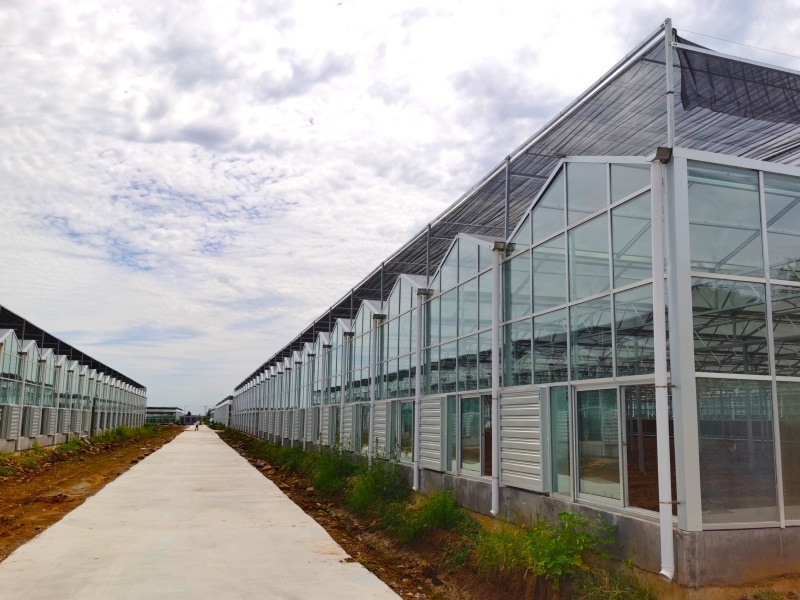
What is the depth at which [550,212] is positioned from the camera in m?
11.6

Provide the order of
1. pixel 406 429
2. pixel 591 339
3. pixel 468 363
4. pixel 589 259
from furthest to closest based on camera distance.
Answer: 1. pixel 406 429
2. pixel 468 363
3. pixel 589 259
4. pixel 591 339

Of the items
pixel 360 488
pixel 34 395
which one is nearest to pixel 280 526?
pixel 360 488

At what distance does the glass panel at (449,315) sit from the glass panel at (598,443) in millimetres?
5685

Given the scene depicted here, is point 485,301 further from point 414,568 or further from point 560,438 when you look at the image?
point 414,568

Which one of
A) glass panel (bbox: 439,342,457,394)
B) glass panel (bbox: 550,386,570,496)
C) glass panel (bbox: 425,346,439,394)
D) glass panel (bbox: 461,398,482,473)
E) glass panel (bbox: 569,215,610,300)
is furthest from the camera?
glass panel (bbox: 425,346,439,394)

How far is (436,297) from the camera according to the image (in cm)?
1708

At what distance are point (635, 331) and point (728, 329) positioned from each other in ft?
3.49

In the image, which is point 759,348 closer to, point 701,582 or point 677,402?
point 677,402

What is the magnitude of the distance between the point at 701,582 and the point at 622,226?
4.43 metres

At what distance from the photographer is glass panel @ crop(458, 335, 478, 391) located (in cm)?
1427

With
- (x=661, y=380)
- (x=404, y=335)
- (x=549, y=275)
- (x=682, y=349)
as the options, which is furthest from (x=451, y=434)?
(x=682, y=349)

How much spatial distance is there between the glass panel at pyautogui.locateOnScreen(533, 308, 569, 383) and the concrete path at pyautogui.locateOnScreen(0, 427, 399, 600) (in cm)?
395

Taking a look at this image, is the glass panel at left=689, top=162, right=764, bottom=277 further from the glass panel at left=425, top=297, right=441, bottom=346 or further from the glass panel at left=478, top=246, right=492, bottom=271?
the glass panel at left=425, top=297, right=441, bottom=346

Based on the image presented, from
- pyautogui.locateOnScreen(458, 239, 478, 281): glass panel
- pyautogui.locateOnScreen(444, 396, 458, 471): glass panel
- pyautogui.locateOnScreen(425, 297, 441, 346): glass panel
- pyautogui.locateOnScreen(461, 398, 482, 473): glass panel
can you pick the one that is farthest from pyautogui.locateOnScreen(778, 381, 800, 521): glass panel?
pyautogui.locateOnScreen(425, 297, 441, 346): glass panel
